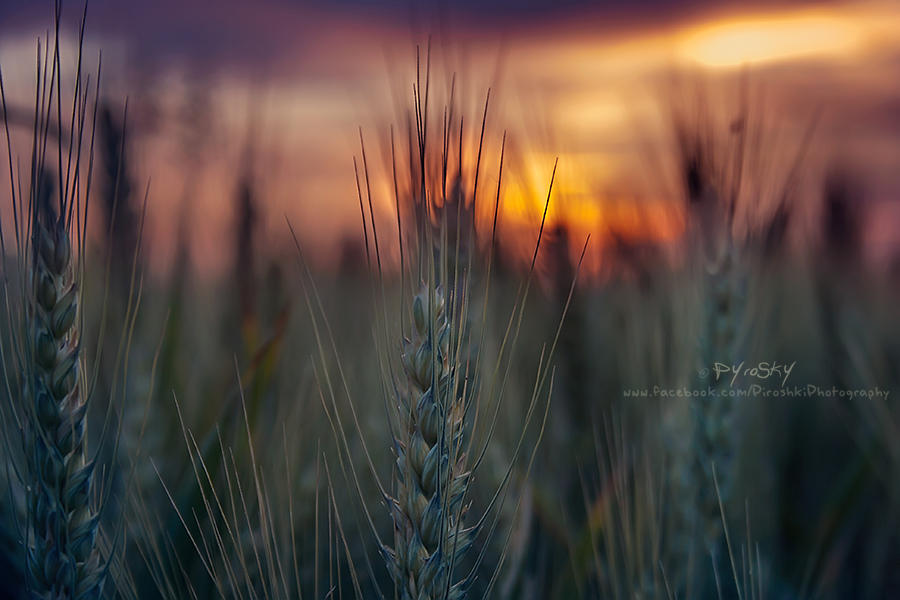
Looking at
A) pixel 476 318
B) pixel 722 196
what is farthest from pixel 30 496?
pixel 722 196

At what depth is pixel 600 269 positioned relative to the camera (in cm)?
104

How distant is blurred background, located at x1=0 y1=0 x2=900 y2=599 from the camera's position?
3.03 feet

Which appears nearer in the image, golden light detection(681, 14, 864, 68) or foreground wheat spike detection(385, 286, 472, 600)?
foreground wheat spike detection(385, 286, 472, 600)

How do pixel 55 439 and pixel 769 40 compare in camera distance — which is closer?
pixel 55 439

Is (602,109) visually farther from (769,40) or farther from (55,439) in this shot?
(55,439)

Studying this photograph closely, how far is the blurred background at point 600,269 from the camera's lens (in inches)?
36.4

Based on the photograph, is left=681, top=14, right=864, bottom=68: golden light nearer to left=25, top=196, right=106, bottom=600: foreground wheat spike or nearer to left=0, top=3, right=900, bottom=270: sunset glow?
left=0, top=3, right=900, bottom=270: sunset glow

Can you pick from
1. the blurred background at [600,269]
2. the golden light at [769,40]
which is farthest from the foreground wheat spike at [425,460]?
the golden light at [769,40]

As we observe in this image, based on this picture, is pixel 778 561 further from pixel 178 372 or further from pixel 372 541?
pixel 178 372

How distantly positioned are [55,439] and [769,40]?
1.20 metres

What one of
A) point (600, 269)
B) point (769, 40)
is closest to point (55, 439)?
point (600, 269)

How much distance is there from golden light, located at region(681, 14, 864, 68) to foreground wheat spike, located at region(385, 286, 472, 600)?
29.3 inches

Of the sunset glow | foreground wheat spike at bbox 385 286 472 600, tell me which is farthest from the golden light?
foreground wheat spike at bbox 385 286 472 600

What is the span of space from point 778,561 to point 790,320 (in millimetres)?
423
